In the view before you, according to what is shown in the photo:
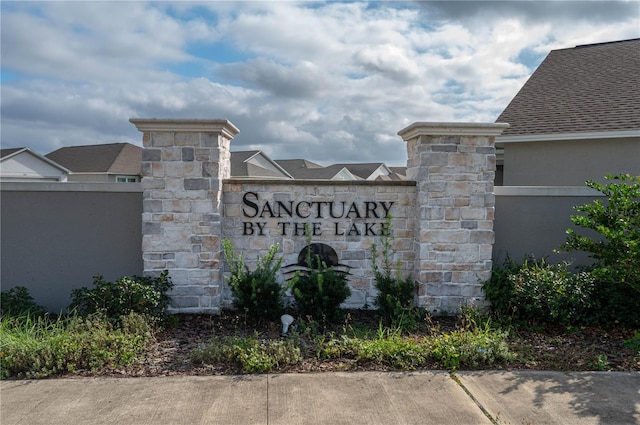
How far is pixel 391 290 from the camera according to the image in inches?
276

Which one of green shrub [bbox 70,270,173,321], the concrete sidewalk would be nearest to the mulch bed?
the concrete sidewalk

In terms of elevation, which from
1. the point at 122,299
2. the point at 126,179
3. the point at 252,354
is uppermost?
the point at 126,179

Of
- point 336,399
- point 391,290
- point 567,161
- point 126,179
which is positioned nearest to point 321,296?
point 391,290

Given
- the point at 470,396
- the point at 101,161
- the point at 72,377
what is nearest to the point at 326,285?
the point at 470,396

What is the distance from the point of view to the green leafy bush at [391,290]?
6668mm

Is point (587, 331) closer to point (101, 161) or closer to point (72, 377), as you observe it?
point (72, 377)

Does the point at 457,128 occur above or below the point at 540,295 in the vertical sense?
above

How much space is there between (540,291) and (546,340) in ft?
2.25

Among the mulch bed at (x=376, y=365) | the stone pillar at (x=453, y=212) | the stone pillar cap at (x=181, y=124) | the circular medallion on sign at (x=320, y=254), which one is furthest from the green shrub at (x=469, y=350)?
the stone pillar cap at (x=181, y=124)

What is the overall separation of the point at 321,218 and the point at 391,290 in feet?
4.80

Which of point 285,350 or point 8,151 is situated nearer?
point 285,350

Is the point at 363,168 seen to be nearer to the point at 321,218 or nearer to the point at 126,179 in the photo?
the point at 126,179

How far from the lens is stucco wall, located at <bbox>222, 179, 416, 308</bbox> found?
283 inches

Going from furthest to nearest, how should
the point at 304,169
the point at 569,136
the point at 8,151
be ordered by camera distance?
the point at 304,169 → the point at 8,151 → the point at 569,136
